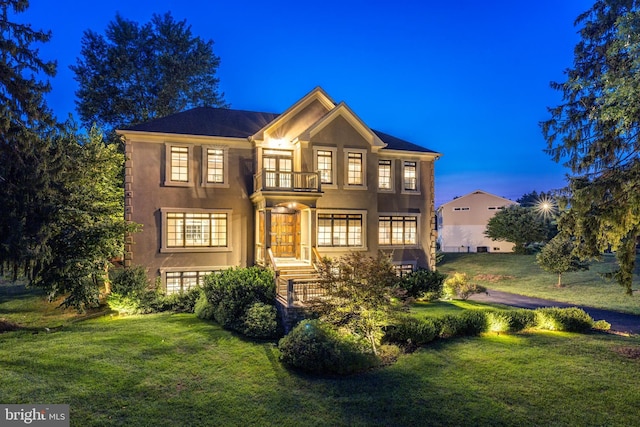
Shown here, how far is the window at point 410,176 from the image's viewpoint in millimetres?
21281

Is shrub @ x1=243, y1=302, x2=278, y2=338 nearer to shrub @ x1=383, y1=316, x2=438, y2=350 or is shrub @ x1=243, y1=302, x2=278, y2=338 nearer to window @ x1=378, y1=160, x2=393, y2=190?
shrub @ x1=383, y1=316, x2=438, y2=350

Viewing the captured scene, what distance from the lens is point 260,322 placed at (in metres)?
12.7

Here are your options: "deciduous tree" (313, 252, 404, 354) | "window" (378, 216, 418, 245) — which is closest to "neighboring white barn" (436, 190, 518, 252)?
"window" (378, 216, 418, 245)

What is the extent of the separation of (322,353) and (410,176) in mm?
13877

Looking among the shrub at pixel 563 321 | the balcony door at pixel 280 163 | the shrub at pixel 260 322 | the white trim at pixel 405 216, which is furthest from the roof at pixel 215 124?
the shrub at pixel 563 321

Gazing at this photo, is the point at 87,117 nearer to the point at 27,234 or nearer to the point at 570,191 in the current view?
the point at 27,234

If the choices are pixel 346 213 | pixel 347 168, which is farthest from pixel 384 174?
pixel 346 213

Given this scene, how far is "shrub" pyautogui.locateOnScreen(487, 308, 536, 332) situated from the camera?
45.0 ft

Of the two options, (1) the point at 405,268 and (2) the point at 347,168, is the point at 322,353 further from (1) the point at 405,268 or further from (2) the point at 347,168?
(1) the point at 405,268

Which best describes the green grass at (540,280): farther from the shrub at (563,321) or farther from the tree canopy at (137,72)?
the tree canopy at (137,72)

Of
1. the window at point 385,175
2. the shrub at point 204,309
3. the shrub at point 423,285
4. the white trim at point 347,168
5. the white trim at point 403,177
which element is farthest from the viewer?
the white trim at point 403,177

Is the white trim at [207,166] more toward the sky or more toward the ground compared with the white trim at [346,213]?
more toward the sky

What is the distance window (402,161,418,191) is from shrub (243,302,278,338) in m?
11.6

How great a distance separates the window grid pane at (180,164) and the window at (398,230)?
1054 cm
